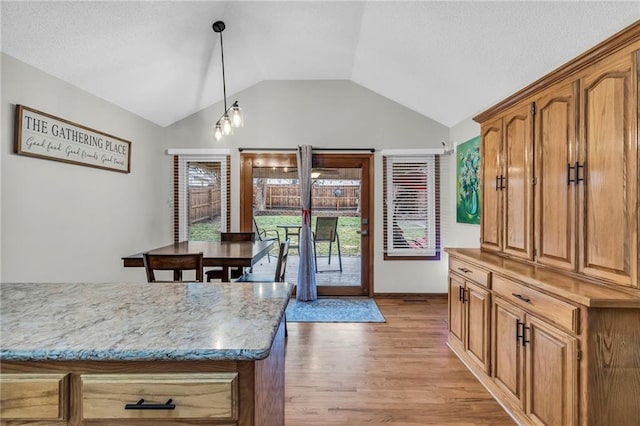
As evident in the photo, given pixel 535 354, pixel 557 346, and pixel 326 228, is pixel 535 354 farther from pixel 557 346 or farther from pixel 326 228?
pixel 326 228

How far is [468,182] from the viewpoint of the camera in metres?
3.74

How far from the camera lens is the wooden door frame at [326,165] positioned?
4449 millimetres

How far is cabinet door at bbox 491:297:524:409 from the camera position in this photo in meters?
1.84

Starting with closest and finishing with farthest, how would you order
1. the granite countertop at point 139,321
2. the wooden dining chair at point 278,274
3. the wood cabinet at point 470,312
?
the granite countertop at point 139,321
the wood cabinet at point 470,312
the wooden dining chair at point 278,274

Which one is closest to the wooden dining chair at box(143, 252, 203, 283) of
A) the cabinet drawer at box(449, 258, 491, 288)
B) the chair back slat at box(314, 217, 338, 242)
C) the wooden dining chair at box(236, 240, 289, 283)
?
the wooden dining chair at box(236, 240, 289, 283)

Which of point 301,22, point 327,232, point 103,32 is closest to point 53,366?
point 103,32

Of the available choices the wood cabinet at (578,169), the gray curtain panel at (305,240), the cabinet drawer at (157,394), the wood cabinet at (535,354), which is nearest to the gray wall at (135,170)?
the gray curtain panel at (305,240)

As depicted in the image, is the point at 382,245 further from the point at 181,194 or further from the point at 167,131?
the point at 167,131

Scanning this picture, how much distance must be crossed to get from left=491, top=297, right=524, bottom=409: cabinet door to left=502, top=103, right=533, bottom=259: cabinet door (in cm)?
41

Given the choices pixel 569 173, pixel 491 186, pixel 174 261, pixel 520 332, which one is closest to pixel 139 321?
pixel 174 261

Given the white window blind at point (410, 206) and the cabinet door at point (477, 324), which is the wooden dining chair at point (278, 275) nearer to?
the cabinet door at point (477, 324)

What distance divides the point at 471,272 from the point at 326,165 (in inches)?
101

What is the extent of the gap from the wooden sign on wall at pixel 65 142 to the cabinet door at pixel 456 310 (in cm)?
335

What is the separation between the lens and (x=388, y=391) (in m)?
2.23
